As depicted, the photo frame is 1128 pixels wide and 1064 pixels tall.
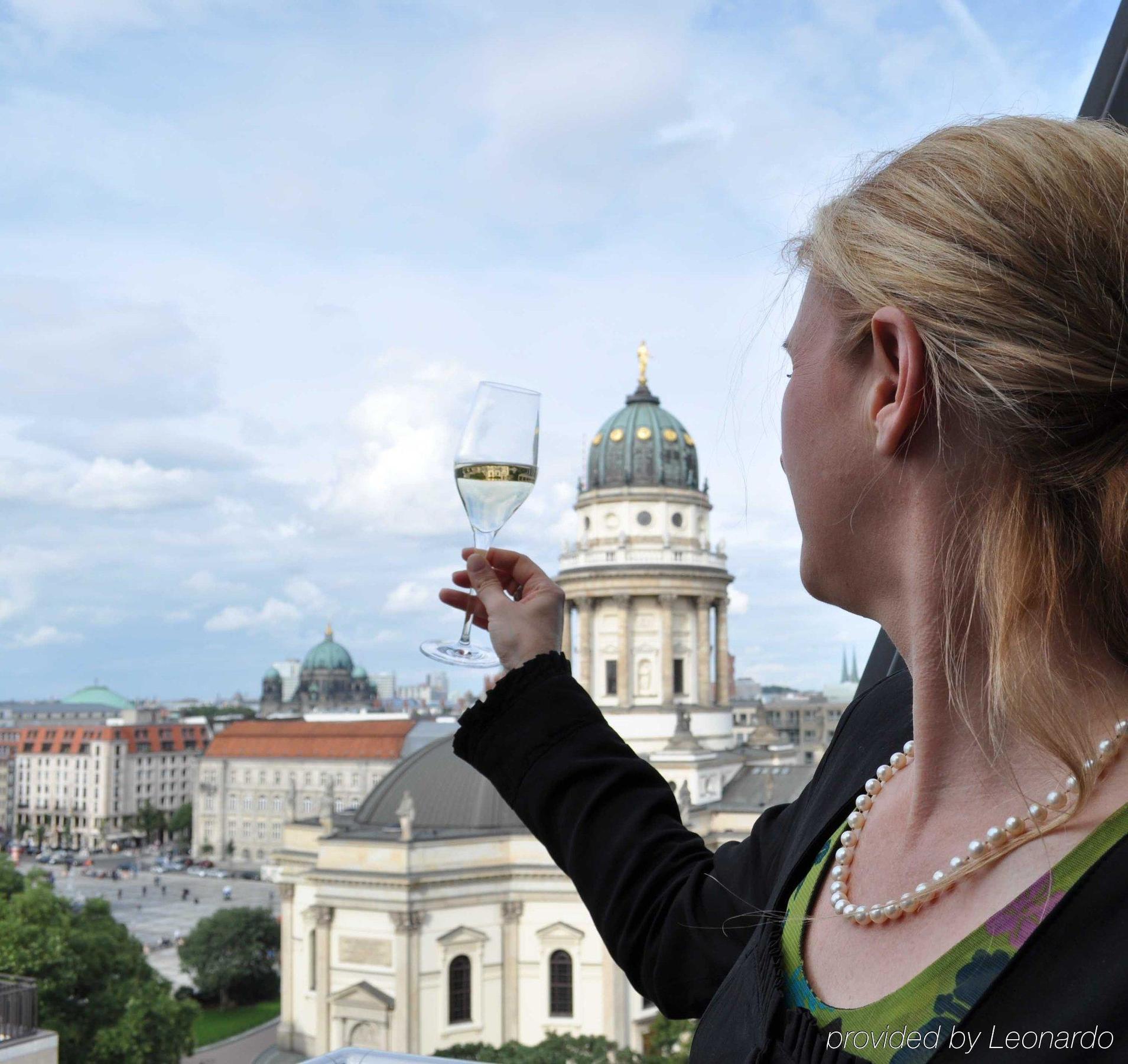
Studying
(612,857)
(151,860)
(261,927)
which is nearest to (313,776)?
(151,860)

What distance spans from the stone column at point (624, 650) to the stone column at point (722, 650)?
4.00 m

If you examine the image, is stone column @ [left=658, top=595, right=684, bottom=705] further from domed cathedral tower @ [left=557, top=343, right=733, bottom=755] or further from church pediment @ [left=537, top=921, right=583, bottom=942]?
church pediment @ [left=537, top=921, right=583, bottom=942]

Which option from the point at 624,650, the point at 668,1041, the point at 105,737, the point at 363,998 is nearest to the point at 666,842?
the point at 668,1041

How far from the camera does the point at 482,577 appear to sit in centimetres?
243

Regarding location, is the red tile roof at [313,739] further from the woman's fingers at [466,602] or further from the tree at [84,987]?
the woman's fingers at [466,602]

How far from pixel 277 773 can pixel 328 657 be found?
47.7 m

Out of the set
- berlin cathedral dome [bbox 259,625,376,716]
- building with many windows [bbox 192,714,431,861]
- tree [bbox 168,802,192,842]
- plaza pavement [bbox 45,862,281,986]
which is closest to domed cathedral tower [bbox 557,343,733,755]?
plaza pavement [bbox 45,862,281,986]

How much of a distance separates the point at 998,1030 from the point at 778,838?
91 cm

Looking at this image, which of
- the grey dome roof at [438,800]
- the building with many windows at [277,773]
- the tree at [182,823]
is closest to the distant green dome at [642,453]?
the grey dome roof at [438,800]

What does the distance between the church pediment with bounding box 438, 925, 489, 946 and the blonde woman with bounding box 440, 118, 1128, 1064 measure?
3473 centimetres

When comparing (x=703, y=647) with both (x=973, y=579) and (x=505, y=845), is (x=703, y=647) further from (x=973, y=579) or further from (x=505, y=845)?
(x=973, y=579)

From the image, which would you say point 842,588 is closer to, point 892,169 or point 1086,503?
point 1086,503

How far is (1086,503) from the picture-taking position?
4.23 feet

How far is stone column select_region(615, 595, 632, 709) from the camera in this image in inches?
1811
